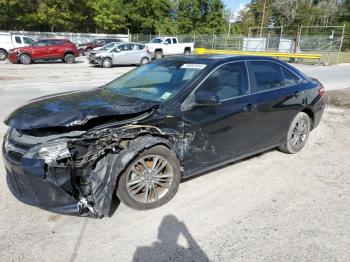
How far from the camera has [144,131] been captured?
3.42 meters

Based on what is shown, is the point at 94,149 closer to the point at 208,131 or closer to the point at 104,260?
the point at 104,260

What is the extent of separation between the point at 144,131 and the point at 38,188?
3.75 feet

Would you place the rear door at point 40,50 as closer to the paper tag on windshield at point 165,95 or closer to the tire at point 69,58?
the tire at point 69,58

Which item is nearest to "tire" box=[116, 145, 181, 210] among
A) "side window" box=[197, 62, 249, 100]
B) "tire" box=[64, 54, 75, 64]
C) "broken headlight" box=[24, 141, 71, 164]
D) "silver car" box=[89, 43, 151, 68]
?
"broken headlight" box=[24, 141, 71, 164]

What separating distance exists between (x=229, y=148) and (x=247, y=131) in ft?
1.24

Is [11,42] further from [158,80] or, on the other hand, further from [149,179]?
[149,179]

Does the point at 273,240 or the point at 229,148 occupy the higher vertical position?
the point at 229,148

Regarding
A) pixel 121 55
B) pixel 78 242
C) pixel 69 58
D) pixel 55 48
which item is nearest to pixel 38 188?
pixel 78 242

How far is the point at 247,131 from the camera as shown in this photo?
439 centimetres

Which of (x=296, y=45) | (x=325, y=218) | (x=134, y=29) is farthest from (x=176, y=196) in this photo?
(x=134, y=29)

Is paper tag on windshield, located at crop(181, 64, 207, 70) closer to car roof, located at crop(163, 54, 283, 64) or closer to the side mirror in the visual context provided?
car roof, located at crop(163, 54, 283, 64)

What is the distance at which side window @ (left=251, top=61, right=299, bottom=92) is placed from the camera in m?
4.61

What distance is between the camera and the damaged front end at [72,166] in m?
3.05

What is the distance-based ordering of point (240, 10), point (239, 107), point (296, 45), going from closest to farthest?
point (239, 107)
point (296, 45)
point (240, 10)
